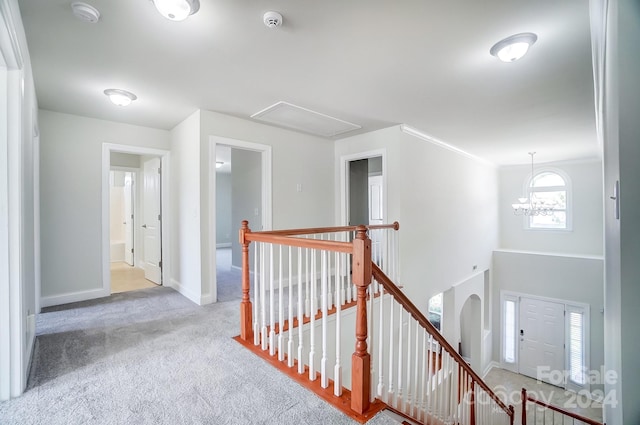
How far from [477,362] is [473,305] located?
4.19 feet

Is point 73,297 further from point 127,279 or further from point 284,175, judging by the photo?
point 284,175

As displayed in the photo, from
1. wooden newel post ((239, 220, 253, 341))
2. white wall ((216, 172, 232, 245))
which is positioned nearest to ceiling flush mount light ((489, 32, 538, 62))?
wooden newel post ((239, 220, 253, 341))

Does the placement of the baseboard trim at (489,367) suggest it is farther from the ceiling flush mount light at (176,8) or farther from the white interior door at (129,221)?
the ceiling flush mount light at (176,8)

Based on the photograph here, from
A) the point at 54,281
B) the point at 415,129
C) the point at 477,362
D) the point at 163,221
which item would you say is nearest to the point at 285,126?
the point at 415,129

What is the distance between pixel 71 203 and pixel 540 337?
945cm

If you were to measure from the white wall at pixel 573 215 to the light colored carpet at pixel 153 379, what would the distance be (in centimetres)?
773

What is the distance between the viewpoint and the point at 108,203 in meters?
3.75

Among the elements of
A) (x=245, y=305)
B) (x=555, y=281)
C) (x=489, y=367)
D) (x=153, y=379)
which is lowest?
(x=489, y=367)

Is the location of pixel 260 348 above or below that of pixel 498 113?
below

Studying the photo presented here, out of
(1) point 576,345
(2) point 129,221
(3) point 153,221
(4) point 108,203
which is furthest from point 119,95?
(1) point 576,345

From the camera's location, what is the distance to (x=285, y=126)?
13.1 feet

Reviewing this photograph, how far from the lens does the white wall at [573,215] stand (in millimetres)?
6570

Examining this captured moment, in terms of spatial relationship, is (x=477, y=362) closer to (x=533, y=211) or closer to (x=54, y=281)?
(x=533, y=211)

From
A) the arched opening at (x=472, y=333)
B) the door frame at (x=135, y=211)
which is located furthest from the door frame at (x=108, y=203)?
the arched opening at (x=472, y=333)
